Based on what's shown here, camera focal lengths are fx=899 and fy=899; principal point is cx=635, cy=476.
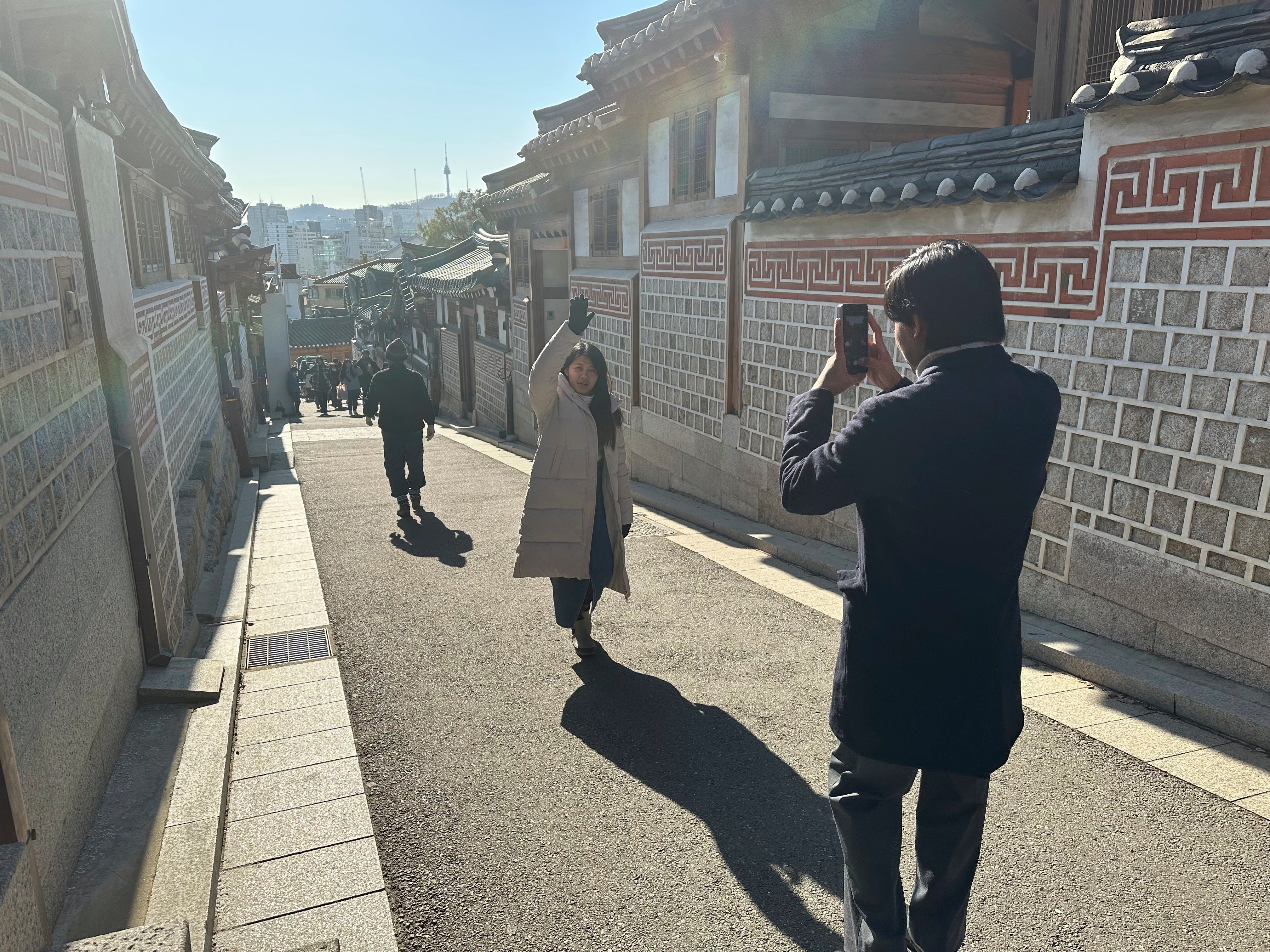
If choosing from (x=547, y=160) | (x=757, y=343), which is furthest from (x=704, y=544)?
(x=547, y=160)

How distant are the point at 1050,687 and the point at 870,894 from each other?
3003 mm

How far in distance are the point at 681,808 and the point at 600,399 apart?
246 cm

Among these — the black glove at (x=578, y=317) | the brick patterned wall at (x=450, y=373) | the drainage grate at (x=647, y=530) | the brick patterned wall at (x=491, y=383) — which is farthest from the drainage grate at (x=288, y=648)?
the brick patterned wall at (x=450, y=373)

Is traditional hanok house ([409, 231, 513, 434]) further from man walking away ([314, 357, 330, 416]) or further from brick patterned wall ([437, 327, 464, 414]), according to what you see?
man walking away ([314, 357, 330, 416])

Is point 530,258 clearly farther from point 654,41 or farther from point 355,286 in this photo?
point 355,286

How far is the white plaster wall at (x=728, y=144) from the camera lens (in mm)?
9484

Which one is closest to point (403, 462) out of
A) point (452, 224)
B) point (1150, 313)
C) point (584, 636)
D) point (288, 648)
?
point (288, 648)

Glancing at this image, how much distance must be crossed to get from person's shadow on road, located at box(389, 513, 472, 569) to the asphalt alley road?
1585 millimetres

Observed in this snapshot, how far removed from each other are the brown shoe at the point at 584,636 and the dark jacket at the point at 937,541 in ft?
10.3

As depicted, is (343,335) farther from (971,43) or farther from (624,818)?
(624,818)

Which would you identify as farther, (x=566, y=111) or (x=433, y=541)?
(x=566, y=111)

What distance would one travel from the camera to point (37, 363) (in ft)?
11.2

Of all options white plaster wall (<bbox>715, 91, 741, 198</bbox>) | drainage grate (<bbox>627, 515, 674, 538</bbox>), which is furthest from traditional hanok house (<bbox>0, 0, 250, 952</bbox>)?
white plaster wall (<bbox>715, 91, 741, 198</bbox>)

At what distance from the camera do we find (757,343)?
9.38m
